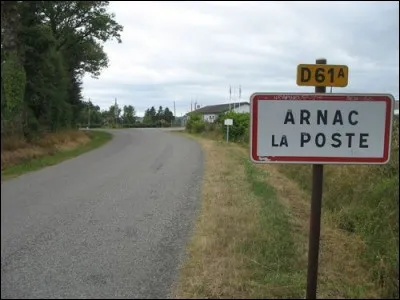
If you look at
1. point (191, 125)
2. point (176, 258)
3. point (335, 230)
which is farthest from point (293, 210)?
point (191, 125)

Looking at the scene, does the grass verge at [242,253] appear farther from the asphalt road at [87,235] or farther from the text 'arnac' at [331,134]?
the text 'arnac' at [331,134]

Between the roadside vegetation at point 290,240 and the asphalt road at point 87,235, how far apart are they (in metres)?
0.40

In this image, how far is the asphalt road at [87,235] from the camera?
2.84 metres

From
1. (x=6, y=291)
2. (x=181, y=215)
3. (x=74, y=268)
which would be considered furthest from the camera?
(x=181, y=215)

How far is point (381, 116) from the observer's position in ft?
10.2

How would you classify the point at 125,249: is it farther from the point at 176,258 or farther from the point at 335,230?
the point at 335,230

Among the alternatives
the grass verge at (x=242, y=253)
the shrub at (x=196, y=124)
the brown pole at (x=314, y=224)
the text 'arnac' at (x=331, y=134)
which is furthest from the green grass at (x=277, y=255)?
the shrub at (x=196, y=124)

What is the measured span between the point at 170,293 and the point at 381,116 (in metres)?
2.29

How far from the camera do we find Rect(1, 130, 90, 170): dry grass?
2195 mm

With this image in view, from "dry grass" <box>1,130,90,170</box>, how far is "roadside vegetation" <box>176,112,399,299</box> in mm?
1657

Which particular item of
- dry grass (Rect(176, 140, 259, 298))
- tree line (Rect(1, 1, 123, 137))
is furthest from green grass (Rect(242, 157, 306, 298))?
tree line (Rect(1, 1, 123, 137))

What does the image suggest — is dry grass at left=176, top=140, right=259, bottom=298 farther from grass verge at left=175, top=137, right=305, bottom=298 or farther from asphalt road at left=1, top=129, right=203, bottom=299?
asphalt road at left=1, top=129, right=203, bottom=299

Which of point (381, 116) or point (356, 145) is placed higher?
point (381, 116)

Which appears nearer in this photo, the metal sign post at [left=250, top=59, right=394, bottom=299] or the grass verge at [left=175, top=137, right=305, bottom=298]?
the metal sign post at [left=250, top=59, right=394, bottom=299]
